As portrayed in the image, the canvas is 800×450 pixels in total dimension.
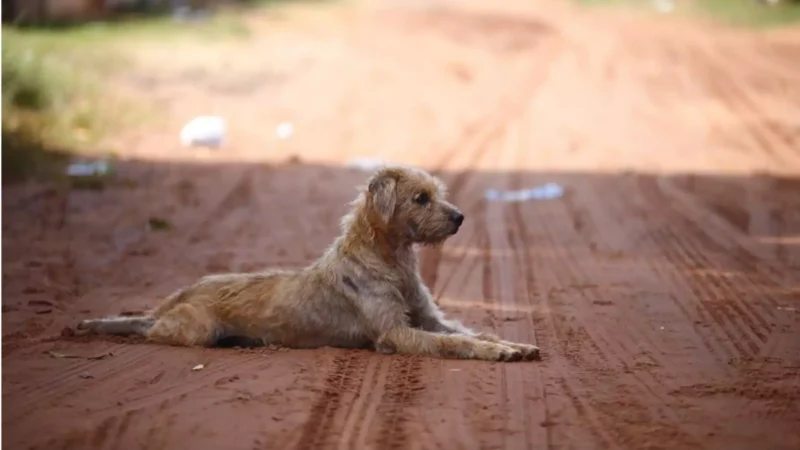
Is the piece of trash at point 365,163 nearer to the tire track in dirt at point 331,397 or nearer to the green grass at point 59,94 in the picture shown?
the green grass at point 59,94

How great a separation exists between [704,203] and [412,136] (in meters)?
7.12

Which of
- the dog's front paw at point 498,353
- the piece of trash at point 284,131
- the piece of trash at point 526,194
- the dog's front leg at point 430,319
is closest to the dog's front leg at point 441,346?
the dog's front paw at point 498,353

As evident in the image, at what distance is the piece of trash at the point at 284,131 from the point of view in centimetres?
2158

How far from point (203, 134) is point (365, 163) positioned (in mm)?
3257

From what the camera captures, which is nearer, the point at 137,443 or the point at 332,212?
the point at 137,443

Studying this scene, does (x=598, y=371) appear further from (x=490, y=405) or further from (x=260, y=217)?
(x=260, y=217)

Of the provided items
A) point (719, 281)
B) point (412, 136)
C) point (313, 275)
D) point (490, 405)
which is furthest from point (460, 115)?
point (490, 405)

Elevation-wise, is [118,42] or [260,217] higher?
[118,42]

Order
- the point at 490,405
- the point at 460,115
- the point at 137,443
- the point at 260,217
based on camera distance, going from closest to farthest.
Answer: the point at 137,443 → the point at 490,405 → the point at 260,217 → the point at 460,115

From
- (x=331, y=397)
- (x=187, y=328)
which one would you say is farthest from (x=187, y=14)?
(x=331, y=397)

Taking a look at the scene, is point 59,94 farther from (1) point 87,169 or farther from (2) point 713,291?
(2) point 713,291

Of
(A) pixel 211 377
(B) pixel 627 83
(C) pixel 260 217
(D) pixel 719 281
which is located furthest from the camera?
(B) pixel 627 83

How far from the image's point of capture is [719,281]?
34.9ft

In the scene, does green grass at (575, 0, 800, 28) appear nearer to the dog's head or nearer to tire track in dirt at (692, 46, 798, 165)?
tire track in dirt at (692, 46, 798, 165)
